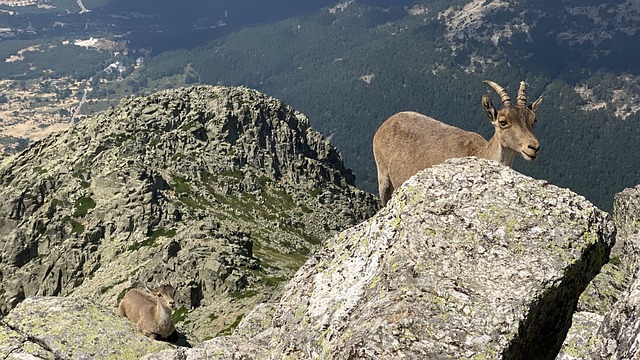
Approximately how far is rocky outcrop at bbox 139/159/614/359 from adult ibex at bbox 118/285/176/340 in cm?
1622

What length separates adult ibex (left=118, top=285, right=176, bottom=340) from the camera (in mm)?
30906

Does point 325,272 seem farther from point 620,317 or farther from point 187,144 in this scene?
point 187,144

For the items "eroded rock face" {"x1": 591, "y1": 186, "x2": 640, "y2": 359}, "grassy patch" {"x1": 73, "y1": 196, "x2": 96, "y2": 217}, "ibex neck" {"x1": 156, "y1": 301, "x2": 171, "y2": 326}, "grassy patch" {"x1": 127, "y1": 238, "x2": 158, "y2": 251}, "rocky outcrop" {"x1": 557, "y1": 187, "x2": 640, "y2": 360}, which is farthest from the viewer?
"grassy patch" {"x1": 73, "y1": 196, "x2": 96, "y2": 217}

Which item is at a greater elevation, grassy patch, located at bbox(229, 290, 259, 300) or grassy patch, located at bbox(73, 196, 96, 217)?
grassy patch, located at bbox(229, 290, 259, 300)

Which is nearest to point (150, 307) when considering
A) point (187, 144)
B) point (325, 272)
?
point (325, 272)

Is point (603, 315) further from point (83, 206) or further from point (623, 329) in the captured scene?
point (83, 206)

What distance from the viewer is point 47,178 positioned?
121 meters

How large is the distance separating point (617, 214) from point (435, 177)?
26.7 metres

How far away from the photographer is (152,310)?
32.5 m

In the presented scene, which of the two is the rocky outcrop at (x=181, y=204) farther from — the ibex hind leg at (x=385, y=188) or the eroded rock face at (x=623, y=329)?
the eroded rock face at (x=623, y=329)

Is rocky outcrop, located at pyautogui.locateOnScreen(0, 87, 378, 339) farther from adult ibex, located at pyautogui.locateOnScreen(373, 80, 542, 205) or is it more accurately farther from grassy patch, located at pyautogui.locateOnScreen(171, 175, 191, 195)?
adult ibex, located at pyautogui.locateOnScreen(373, 80, 542, 205)

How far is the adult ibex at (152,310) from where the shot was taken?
1217 inches

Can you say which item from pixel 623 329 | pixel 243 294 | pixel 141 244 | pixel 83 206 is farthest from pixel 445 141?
pixel 83 206

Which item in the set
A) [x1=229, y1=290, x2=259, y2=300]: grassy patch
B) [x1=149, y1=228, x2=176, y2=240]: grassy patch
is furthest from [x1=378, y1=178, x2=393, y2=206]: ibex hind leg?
[x1=149, y1=228, x2=176, y2=240]: grassy patch
